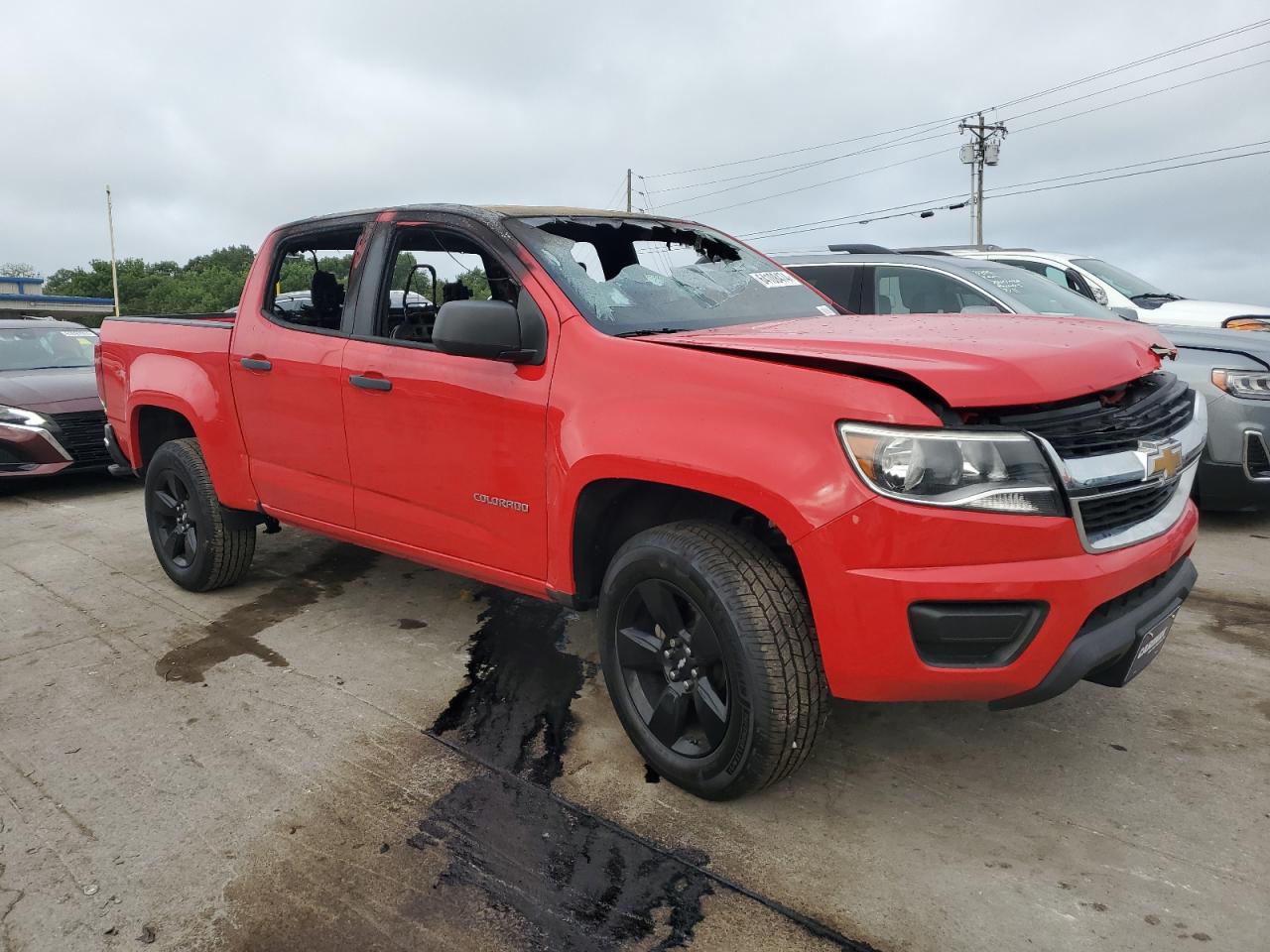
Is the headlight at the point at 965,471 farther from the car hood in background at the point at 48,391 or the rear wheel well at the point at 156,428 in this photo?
the car hood in background at the point at 48,391

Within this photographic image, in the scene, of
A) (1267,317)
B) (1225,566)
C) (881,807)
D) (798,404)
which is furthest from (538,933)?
(1267,317)

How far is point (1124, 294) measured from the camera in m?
8.50

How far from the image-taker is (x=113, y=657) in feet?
12.8

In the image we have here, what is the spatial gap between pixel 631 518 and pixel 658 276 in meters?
0.97

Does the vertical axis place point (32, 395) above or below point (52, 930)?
above

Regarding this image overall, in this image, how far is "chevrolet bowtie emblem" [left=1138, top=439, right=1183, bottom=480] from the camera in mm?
2396

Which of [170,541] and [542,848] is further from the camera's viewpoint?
[170,541]

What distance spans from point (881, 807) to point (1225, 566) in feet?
11.2

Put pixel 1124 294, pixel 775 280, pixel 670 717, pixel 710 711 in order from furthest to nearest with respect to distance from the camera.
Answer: pixel 1124 294
pixel 775 280
pixel 670 717
pixel 710 711

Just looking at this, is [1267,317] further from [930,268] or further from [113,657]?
[113,657]

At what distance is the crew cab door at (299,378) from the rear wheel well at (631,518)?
4.12ft

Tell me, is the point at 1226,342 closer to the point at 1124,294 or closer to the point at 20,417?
the point at 1124,294

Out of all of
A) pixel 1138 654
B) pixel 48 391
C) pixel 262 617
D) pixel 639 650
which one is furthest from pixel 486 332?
pixel 48 391

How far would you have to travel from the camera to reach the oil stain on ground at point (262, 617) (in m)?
3.82
